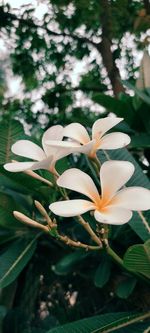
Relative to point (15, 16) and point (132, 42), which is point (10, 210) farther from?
point (132, 42)

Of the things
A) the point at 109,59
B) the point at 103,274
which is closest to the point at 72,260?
the point at 103,274

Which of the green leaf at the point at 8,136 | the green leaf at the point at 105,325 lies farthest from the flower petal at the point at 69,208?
the green leaf at the point at 8,136

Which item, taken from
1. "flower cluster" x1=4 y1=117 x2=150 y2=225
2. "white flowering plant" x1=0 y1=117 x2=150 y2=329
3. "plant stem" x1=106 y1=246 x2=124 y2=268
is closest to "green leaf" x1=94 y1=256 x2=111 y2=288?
"white flowering plant" x1=0 y1=117 x2=150 y2=329

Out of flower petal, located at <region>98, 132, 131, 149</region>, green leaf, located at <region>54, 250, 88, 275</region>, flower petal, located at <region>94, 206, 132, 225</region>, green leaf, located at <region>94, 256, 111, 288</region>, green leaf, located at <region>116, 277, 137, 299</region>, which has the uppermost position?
flower petal, located at <region>98, 132, 131, 149</region>

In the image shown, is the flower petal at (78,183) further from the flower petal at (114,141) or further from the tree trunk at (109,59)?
the tree trunk at (109,59)

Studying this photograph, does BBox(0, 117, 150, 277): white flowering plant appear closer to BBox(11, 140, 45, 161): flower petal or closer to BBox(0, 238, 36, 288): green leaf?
BBox(11, 140, 45, 161): flower petal
